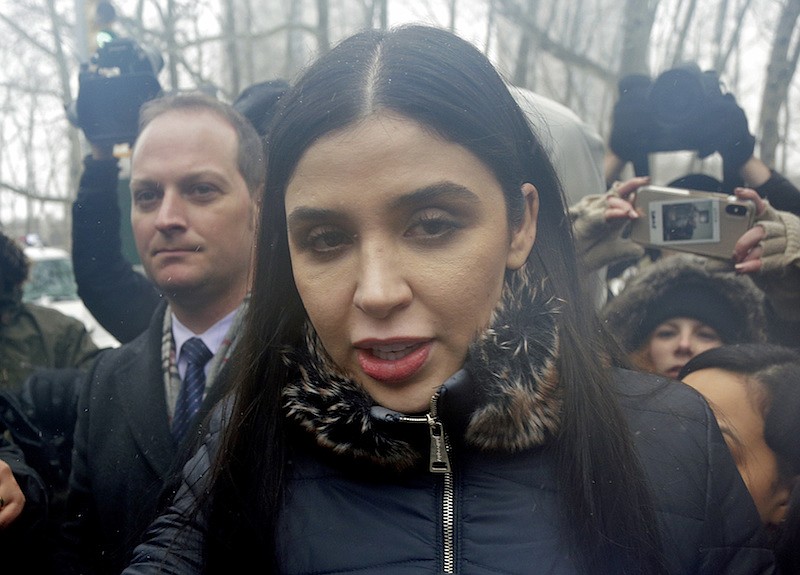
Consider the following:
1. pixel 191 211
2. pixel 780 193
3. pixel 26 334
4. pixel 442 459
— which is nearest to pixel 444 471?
pixel 442 459

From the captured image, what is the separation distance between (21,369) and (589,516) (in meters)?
2.58

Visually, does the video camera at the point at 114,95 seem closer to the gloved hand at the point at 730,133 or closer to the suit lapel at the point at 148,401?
the suit lapel at the point at 148,401

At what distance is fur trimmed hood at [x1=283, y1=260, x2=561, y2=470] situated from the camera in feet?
4.97

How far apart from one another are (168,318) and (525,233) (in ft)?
4.69

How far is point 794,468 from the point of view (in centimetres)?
222

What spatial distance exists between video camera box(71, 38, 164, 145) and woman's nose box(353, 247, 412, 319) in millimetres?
1815

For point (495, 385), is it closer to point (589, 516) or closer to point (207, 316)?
point (589, 516)

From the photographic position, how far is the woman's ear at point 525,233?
1660 mm

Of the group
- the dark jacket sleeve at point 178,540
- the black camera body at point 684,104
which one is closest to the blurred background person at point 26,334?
the dark jacket sleeve at point 178,540

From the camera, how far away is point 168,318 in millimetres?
2697

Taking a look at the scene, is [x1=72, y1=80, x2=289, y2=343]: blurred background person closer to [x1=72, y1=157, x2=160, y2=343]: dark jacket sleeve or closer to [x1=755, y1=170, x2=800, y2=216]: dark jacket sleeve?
[x1=72, y1=157, x2=160, y2=343]: dark jacket sleeve

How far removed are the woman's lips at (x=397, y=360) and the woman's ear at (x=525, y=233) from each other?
0.27 meters

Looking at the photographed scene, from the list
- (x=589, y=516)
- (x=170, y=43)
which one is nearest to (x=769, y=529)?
(x=589, y=516)

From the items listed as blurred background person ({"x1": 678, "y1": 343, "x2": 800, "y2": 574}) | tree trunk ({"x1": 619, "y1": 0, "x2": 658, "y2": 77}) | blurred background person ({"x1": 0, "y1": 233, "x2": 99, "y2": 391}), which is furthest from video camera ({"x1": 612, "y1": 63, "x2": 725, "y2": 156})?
tree trunk ({"x1": 619, "y1": 0, "x2": 658, "y2": 77})
